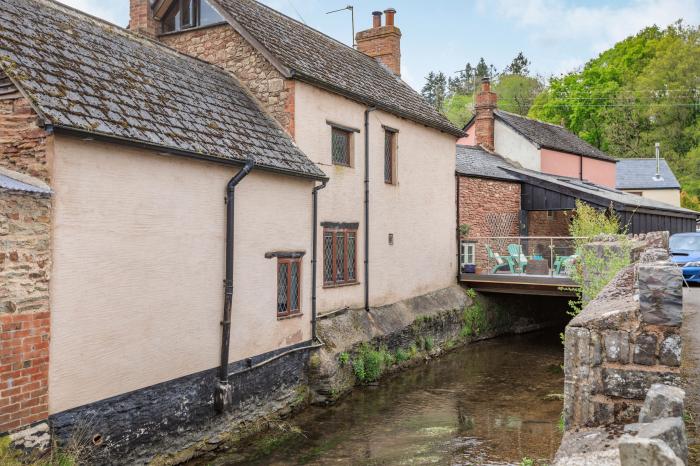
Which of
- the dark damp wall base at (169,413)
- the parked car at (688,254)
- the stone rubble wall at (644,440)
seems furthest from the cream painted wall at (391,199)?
the stone rubble wall at (644,440)

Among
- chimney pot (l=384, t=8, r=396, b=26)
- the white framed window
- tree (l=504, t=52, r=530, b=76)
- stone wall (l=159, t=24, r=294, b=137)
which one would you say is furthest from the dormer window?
tree (l=504, t=52, r=530, b=76)

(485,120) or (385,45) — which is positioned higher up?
(385,45)

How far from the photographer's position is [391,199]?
17.2 meters

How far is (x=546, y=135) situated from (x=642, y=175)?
59.8 feet

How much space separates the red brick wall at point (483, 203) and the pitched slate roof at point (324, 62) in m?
2.38

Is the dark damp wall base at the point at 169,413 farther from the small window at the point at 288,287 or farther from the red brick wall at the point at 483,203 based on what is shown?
the red brick wall at the point at 483,203

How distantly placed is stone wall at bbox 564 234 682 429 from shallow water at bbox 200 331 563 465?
4.92m

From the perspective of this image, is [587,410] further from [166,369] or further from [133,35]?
[133,35]

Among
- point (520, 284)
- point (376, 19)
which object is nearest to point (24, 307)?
point (520, 284)

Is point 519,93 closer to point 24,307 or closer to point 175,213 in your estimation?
point 175,213

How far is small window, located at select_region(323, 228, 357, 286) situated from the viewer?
14336mm

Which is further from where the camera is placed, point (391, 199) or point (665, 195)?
point (665, 195)

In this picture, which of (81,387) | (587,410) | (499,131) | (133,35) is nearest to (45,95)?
(81,387)

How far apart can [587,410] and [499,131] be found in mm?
27057
